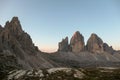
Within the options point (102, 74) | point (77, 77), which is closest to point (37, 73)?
point (77, 77)

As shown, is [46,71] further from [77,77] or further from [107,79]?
[107,79]

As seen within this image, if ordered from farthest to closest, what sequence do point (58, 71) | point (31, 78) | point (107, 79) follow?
point (58, 71), point (31, 78), point (107, 79)

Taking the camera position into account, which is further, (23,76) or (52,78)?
(23,76)

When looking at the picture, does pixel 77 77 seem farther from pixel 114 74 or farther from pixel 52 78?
pixel 114 74

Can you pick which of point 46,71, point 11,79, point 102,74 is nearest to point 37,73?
point 46,71

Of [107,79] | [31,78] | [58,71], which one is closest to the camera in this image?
[107,79]

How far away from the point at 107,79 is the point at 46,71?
23743mm

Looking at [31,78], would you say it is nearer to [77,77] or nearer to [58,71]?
[58,71]

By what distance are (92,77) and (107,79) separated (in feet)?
17.4

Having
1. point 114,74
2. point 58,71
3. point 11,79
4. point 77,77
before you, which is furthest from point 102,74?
point 11,79

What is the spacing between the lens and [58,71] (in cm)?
7750

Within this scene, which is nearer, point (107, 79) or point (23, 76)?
point (107, 79)

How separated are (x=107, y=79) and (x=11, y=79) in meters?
34.3

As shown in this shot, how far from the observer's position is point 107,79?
6819 cm
